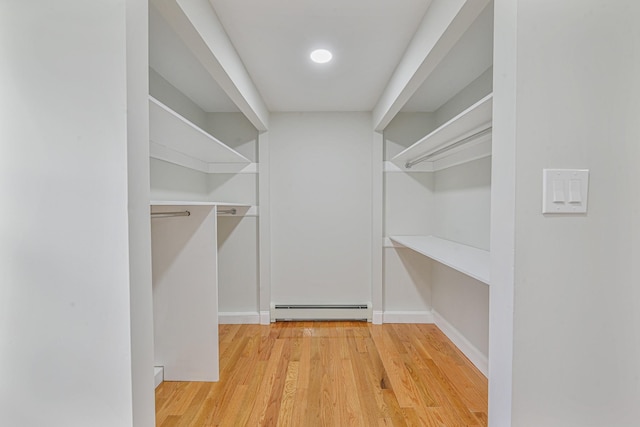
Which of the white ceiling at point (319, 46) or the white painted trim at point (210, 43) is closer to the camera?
the white painted trim at point (210, 43)

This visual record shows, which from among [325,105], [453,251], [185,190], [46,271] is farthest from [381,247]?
[46,271]

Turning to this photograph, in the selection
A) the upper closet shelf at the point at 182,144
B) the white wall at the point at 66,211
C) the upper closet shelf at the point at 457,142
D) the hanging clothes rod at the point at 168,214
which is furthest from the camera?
the hanging clothes rod at the point at 168,214

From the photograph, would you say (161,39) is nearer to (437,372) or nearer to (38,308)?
(38,308)

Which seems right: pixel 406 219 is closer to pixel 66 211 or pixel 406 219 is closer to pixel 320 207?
pixel 320 207

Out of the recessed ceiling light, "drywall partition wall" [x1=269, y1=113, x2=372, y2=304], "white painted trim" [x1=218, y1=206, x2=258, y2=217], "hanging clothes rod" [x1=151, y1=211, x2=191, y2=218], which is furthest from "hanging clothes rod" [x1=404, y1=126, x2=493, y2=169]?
"hanging clothes rod" [x1=151, y1=211, x2=191, y2=218]

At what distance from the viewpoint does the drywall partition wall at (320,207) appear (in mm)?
3051

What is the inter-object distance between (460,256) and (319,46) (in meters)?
1.50

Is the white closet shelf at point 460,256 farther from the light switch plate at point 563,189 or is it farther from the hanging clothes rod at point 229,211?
the hanging clothes rod at point 229,211

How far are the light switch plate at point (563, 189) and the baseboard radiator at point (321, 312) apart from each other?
2382 mm

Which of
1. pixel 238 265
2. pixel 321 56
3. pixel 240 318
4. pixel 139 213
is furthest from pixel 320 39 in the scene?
pixel 240 318

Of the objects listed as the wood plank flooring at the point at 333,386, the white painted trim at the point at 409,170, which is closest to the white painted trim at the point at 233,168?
the white painted trim at the point at 409,170

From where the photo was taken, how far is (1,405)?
0.84 metres

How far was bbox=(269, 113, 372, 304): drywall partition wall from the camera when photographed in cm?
305

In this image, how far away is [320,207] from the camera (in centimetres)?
308
